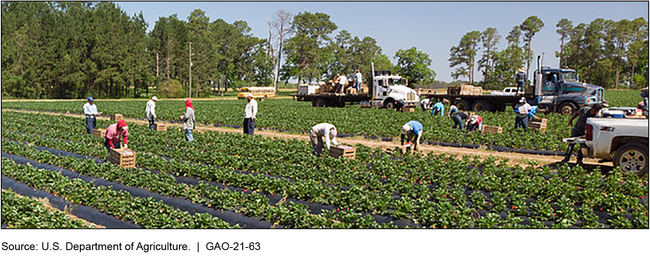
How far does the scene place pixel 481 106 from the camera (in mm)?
30500

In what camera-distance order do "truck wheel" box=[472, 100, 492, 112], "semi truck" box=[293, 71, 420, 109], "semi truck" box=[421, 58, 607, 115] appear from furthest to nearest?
1. "semi truck" box=[293, 71, 420, 109]
2. "truck wheel" box=[472, 100, 492, 112]
3. "semi truck" box=[421, 58, 607, 115]

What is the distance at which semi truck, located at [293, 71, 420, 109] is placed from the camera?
32.6 m

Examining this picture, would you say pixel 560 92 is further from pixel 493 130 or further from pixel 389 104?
pixel 493 130

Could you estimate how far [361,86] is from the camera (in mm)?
36781

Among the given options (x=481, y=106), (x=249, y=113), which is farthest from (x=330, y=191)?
(x=481, y=106)

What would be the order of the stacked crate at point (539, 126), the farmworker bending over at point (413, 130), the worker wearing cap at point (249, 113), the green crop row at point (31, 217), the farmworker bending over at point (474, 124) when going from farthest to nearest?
the stacked crate at point (539, 126) → the farmworker bending over at point (474, 124) → the worker wearing cap at point (249, 113) → the farmworker bending over at point (413, 130) → the green crop row at point (31, 217)

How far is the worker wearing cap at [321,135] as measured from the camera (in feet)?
39.7

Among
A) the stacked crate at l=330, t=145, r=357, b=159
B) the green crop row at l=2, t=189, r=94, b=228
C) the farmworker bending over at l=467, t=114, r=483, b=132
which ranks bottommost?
the green crop row at l=2, t=189, r=94, b=228

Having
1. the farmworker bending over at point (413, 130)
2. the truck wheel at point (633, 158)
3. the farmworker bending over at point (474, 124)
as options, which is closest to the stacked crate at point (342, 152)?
the farmworker bending over at point (413, 130)

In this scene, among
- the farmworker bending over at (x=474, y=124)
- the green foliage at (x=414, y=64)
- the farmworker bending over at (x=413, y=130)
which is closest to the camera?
the farmworker bending over at (x=413, y=130)

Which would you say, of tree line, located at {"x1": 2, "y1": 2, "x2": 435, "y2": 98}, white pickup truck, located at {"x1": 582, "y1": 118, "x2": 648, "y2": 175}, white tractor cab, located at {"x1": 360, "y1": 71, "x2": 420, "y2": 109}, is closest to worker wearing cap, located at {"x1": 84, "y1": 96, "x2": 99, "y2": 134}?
white pickup truck, located at {"x1": 582, "y1": 118, "x2": 648, "y2": 175}

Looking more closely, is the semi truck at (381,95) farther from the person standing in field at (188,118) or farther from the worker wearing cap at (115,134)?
the worker wearing cap at (115,134)

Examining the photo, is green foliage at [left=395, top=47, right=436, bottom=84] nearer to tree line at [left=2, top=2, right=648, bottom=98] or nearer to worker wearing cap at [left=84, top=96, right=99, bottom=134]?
tree line at [left=2, top=2, right=648, bottom=98]

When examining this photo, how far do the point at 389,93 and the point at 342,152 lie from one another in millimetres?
22162
